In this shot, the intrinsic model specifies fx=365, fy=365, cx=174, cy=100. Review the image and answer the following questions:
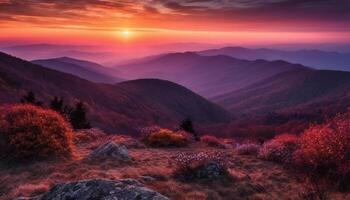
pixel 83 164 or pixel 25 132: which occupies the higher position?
pixel 25 132

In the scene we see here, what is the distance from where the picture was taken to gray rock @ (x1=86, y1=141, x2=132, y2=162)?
16.2 metres

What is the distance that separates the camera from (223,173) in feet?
45.9

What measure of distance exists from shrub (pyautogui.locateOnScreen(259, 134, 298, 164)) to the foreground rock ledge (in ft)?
34.3

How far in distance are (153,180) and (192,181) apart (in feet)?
4.66

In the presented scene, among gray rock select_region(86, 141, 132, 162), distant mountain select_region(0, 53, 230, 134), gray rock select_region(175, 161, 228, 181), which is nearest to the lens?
gray rock select_region(175, 161, 228, 181)

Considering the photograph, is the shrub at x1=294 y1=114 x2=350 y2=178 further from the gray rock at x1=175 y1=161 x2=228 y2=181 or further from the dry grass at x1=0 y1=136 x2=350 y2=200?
the gray rock at x1=175 y1=161 x2=228 y2=181

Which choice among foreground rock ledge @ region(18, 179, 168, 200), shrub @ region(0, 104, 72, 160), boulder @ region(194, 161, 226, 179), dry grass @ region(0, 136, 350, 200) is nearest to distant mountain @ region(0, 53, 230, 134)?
shrub @ region(0, 104, 72, 160)

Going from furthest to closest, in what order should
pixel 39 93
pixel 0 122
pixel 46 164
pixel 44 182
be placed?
pixel 39 93 → pixel 0 122 → pixel 46 164 → pixel 44 182

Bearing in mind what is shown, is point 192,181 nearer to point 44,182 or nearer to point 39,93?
point 44,182

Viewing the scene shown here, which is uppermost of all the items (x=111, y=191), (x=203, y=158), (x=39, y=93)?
(x=111, y=191)

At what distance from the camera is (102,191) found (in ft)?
25.8

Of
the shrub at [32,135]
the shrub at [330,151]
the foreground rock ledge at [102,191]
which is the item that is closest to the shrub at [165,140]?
the shrub at [32,135]

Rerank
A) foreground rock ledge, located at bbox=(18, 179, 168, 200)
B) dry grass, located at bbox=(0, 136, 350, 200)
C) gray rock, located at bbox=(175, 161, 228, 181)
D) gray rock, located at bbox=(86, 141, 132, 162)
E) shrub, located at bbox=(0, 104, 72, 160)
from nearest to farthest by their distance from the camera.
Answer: foreground rock ledge, located at bbox=(18, 179, 168, 200) < dry grass, located at bbox=(0, 136, 350, 200) < gray rock, located at bbox=(175, 161, 228, 181) < shrub, located at bbox=(0, 104, 72, 160) < gray rock, located at bbox=(86, 141, 132, 162)

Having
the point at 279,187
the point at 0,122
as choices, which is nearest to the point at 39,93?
the point at 0,122
